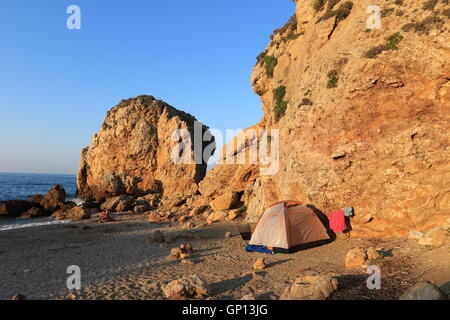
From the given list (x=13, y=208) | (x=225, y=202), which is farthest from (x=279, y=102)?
(x=13, y=208)

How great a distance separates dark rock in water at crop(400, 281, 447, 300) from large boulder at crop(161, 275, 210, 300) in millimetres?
5182

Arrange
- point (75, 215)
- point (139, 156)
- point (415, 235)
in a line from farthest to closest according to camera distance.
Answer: point (139, 156) < point (75, 215) < point (415, 235)

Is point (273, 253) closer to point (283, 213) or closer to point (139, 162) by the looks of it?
point (283, 213)

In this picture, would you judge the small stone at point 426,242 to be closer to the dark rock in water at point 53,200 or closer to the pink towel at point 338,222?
the pink towel at point 338,222

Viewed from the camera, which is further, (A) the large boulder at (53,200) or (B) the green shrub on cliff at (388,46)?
(A) the large boulder at (53,200)

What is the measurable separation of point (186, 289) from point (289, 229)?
666 cm

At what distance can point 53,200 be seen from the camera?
33719 millimetres

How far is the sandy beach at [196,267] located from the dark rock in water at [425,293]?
3.63 feet

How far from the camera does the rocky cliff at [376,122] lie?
1330 centimetres

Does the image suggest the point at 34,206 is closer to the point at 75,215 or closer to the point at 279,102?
the point at 75,215

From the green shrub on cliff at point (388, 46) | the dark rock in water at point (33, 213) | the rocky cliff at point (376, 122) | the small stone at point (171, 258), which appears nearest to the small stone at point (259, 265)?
the small stone at point (171, 258)

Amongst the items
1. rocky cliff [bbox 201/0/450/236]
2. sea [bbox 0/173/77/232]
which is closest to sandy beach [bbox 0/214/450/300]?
rocky cliff [bbox 201/0/450/236]

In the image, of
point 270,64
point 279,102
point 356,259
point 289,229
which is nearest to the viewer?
point 356,259

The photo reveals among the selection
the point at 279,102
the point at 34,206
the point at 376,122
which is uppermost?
the point at 279,102
